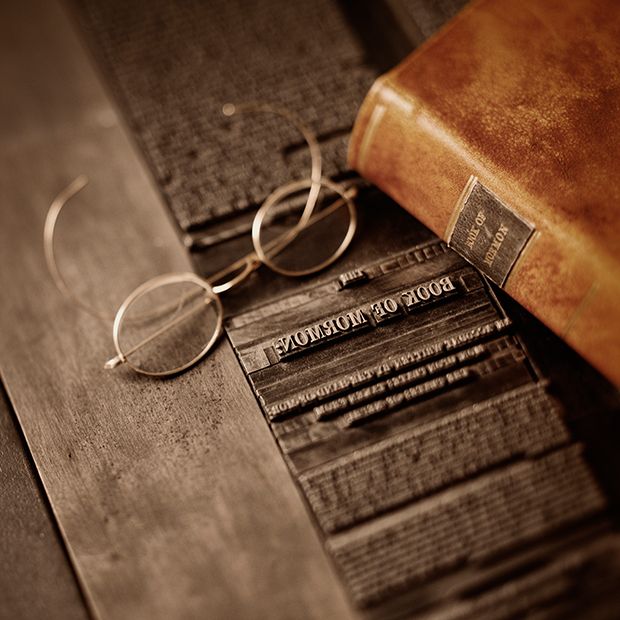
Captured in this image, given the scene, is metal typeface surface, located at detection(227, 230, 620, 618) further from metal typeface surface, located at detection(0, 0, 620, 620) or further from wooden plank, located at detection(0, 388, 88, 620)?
wooden plank, located at detection(0, 388, 88, 620)

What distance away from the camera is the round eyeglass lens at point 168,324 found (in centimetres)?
81

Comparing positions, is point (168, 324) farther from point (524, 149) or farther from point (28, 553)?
point (524, 149)

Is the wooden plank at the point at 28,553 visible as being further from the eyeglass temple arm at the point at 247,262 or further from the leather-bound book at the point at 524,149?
the leather-bound book at the point at 524,149

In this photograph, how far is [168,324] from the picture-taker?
83cm

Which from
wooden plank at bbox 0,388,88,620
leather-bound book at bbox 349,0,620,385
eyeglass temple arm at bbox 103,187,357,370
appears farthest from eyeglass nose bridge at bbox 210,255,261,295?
wooden plank at bbox 0,388,88,620

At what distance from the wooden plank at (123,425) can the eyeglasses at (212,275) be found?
18 millimetres

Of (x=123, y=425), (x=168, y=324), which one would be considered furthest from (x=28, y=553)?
(x=168, y=324)

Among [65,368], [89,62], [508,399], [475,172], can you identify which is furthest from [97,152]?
[508,399]

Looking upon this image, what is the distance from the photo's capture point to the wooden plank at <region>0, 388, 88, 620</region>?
70 cm

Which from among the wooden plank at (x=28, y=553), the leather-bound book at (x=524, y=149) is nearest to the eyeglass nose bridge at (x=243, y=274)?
the leather-bound book at (x=524, y=149)

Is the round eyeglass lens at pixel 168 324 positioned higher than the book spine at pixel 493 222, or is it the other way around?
the book spine at pixel 493 222

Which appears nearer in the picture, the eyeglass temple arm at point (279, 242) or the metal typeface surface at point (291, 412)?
the metal typeface surface at point (291, 412)

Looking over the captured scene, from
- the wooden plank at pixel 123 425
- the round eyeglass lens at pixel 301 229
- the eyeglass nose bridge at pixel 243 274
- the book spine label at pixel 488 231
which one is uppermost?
the book spine label at pixel 488 231

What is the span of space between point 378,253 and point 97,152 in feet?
1.35
